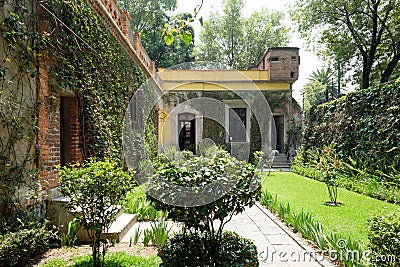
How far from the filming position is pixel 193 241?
3.00 meters

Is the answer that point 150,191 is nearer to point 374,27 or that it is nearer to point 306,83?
point 374,27

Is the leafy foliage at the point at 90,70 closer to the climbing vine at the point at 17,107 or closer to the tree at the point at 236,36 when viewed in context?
the climbing vine at the point at 17,107

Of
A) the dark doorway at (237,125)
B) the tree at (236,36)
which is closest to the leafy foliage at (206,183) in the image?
the dark doorway at (237,125)

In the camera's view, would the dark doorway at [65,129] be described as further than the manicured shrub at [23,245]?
Yes

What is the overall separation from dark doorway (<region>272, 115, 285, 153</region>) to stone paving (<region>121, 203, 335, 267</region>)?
37.8 ft

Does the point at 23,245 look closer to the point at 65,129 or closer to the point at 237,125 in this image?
the point at 65,129

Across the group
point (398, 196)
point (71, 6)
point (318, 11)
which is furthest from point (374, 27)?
point (71, 6)

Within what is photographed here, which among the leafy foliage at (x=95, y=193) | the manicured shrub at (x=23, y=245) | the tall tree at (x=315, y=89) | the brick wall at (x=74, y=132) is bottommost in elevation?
the manicured shrub at (x=23, y=245)

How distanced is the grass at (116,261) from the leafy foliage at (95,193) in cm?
16

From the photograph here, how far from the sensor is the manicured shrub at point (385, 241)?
8.41 feet

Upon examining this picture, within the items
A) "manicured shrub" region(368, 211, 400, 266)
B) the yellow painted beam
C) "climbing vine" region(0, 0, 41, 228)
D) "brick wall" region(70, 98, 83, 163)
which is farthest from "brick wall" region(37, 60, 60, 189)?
the yellow painted beam

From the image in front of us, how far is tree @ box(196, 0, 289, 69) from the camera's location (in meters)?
25.9

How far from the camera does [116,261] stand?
3.39m

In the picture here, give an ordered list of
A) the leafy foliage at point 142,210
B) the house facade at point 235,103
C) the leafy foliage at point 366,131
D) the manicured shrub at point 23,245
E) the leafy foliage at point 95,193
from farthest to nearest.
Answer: the house facade at point 235,103, the leafy foliage at point 366,131, the leafy foliage at point 142,210, the leafy foliage at point 95,193, the manicured shrub at point 23,245
